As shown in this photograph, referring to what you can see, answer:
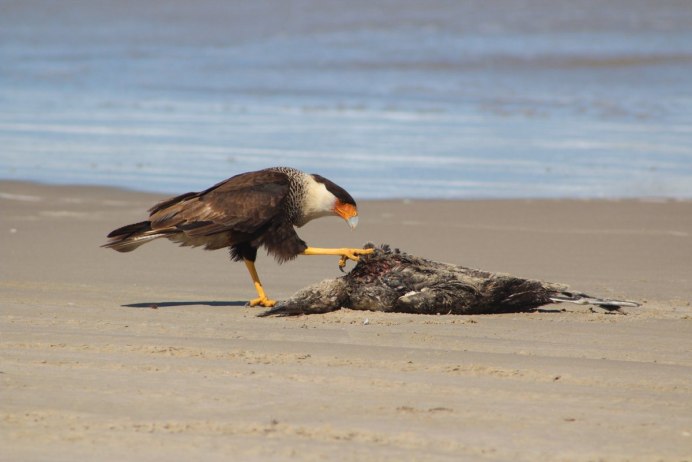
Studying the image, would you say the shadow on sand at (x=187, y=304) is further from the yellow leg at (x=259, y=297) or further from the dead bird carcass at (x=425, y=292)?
the dead bird carcass at (x=425, y=292)

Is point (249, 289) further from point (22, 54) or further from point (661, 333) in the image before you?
point (22, 54)

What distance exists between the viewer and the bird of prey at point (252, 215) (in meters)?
8.86

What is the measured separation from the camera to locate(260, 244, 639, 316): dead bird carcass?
8383 mm

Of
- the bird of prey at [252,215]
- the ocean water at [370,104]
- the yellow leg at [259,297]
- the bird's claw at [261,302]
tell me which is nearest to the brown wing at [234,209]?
the bird of prey at [252,215]

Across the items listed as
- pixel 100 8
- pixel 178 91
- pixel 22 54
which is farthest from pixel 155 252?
pixel 100 8

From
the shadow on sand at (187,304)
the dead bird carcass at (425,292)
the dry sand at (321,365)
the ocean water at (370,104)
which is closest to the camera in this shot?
the dry sand at (321,365)

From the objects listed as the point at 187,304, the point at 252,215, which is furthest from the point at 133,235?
the point at 252,215

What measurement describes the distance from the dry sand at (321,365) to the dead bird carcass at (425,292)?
111 millimetres

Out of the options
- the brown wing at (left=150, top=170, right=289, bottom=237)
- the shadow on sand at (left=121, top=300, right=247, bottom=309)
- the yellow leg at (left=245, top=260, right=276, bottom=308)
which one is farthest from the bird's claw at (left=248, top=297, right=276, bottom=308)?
the brown wing at (left=150, top=170, right=289, bottom=237)

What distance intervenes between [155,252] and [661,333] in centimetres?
517

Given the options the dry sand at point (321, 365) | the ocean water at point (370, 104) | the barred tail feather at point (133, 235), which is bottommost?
the dry sand at point (321, 365)

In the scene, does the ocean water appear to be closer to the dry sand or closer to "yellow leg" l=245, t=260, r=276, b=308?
the dry sand

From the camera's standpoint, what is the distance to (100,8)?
57.6 metres

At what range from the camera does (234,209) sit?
8836 millimetres
